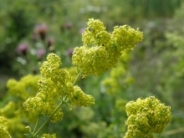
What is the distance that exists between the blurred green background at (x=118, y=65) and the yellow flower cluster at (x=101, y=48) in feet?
6.05

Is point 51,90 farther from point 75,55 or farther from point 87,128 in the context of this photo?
point 87,128

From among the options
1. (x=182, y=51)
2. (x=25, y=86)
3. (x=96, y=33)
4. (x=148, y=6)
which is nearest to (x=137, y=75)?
(x=148, y=6)

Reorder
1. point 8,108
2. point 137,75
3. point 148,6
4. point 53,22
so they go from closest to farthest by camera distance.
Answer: point 8,108, point 137,75, point 148,6, point 53,22

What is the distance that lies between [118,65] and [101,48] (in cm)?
284

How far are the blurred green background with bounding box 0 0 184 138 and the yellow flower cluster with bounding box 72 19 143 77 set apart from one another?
72.6 inches

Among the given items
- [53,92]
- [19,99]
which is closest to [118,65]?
[19,99]

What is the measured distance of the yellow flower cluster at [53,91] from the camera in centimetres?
143

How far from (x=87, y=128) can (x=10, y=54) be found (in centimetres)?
319

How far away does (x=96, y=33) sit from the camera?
145cm

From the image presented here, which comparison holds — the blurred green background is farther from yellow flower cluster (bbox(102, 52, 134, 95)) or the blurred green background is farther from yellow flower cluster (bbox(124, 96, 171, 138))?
yellow flower cluster (bbox(124, 96, 171, 138))

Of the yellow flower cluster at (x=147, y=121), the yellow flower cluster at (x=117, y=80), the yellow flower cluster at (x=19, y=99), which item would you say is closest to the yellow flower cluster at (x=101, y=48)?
the yellow flower cluster at (x=147, y=121)

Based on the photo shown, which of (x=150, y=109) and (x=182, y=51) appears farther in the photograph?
(x=182, y=51)

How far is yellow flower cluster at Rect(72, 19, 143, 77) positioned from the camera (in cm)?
139

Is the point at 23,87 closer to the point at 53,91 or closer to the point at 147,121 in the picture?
the point at 53,91
